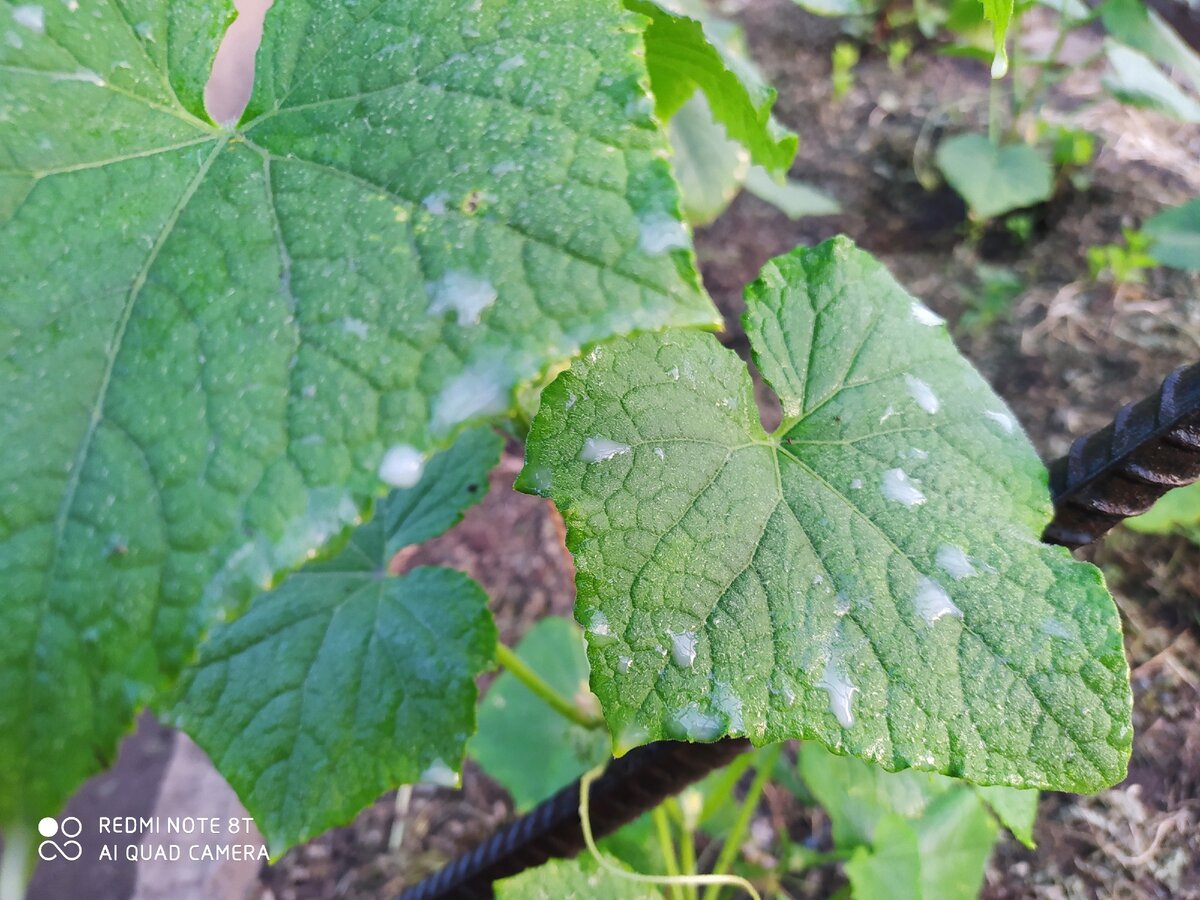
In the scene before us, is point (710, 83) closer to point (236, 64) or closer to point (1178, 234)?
point (1178, 234)

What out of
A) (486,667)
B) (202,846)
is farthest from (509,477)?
(486,667)

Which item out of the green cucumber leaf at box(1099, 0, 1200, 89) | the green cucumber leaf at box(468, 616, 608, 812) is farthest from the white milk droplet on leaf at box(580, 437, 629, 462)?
the green cucumber leaf at box(1099, 0, 1200, 89)

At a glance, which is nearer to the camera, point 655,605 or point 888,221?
point 655,605

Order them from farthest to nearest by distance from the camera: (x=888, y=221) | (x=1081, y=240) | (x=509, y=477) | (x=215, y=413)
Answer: (x=888, y=221), (x=1081, y=240), (x=509, y=477), (x=215, y=413)

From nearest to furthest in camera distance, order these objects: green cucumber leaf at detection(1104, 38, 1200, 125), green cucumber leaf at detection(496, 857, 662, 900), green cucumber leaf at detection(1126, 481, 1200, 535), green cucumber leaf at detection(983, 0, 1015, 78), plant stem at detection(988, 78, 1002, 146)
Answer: green cucumber leaf at detection(983, 0, 1015, 78)
green cucumber leaf at detection(496, 857, 662, 900)
green cucumber leaf at detection(1126, 481, 1200, 535)
green cucumber leaf at detection(1104, 38, 1200, 125)
plant stem at detection(988, 78, 1002, 146)

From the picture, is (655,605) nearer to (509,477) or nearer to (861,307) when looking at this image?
(861,307)

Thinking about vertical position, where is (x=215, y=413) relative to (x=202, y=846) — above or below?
above

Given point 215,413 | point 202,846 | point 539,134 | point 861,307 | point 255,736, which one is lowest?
point 202,846

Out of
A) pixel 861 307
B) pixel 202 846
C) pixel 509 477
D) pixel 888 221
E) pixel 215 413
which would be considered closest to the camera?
pixel 215 413

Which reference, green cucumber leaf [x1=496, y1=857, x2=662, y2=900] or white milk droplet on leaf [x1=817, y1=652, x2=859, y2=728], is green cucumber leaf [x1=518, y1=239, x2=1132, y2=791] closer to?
white milk droplet on leaf [x1=817, y1=652, x2=859, y2=728]
